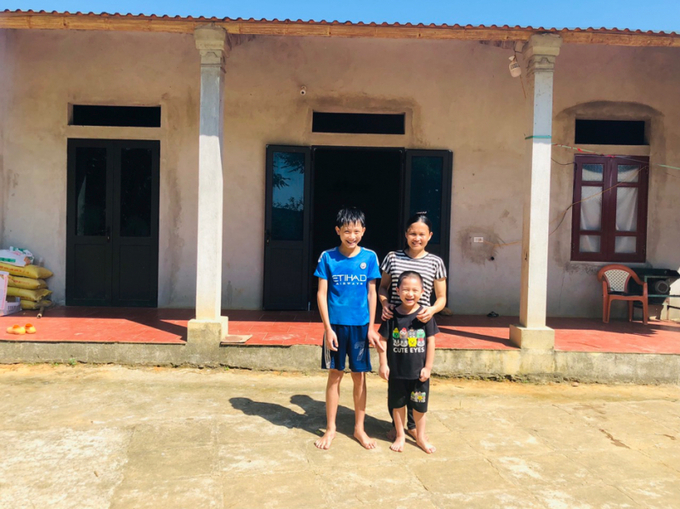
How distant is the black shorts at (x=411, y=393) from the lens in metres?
3.80

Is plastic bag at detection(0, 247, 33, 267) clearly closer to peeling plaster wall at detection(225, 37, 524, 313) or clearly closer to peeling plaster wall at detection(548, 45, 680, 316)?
peeling plaster wall at detection(225, 37, 524, 313)

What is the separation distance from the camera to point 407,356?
12.3 ft

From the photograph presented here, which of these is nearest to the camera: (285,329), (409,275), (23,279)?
(409,275)

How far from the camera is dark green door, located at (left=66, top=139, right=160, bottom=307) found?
7879mm

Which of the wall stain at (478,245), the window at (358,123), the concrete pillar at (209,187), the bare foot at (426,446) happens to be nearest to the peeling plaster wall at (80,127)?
the window at (358,123)

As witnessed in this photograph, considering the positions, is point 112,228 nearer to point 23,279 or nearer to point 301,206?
point 23,279

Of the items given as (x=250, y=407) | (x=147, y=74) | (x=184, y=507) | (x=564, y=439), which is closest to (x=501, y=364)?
(x=564, y=439)

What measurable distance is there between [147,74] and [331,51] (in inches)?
101

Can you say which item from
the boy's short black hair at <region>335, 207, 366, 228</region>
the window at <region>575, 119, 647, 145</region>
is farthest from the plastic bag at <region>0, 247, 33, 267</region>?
the window at <region>575, 119, 647, 145</region>

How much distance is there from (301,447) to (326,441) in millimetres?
174

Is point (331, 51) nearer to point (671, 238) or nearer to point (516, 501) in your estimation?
point (671, 238)

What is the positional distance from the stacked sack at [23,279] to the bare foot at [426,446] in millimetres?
5878

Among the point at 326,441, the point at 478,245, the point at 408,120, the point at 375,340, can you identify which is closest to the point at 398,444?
the point at 326,441

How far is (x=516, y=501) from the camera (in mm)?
3107
